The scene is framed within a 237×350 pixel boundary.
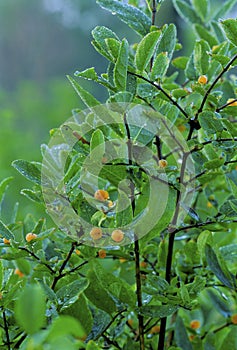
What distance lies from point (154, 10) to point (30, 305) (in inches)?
12.4

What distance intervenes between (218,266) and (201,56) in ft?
0.56

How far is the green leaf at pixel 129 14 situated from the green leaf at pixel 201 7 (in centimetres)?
19

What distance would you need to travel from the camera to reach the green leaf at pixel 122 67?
14.2 inches

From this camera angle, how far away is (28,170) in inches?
16.4

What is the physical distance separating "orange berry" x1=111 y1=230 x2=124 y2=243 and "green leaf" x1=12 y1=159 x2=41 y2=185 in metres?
0.07

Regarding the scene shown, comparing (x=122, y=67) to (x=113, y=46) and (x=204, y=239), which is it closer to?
(x=113, y=46)

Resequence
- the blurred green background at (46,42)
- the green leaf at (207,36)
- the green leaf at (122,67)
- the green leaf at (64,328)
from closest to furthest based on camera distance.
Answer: the green leaf at (64,328)
the green leaf at (122,67)
the green leaf at (207,36)
the blurred green background at (46,42)

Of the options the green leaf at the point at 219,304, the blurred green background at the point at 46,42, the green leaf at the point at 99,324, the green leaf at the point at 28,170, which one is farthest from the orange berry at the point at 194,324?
the blurred green background at the point at 46,42

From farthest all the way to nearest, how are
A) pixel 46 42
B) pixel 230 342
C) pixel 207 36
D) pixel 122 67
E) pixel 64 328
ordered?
pixel 46 42
pixel 207 36
pixel 230 342
pixel 122 67
pixel 64 328

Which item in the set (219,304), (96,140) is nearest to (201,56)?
(96,140)

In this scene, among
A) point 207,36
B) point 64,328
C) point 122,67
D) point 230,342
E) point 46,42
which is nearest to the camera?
point 64,328

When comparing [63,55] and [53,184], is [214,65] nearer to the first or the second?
[53,184]

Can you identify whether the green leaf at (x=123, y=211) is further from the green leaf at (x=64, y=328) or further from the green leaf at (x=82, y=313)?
the green leaf at (x=64, y=328)

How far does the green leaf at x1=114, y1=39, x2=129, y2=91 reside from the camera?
36cm
